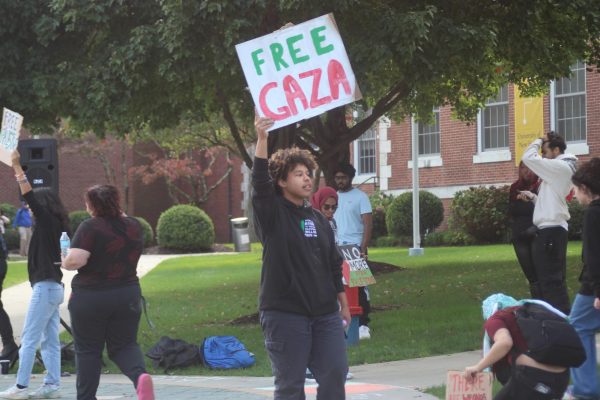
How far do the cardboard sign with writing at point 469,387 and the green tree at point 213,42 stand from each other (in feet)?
23.2

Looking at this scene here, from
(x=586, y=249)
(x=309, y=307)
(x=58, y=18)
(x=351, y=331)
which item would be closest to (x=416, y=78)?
(x=351, y=331)

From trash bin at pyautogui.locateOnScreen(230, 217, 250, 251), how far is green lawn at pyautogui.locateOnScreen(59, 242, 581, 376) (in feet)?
32.7

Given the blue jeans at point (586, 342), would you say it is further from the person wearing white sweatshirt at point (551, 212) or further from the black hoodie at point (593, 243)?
the person wearing white sweatshirt at point (551, 212)

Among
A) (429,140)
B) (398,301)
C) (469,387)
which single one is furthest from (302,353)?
(429,140)

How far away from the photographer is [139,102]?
1395cm

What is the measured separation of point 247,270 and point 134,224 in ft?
56.3

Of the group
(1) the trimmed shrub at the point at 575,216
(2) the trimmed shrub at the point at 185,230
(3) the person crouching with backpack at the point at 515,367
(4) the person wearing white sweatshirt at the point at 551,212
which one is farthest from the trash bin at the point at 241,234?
(3) the person crouching with backpack at the point at 515,367

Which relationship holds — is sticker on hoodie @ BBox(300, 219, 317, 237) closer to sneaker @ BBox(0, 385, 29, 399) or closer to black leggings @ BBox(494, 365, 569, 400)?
black leggings @ BBox(494, 365, 569, 400)

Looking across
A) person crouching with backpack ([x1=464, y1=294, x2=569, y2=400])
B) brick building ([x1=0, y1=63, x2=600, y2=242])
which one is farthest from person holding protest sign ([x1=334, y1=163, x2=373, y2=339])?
brick building ([x1=0, y1=63, x2=600, y2=242])

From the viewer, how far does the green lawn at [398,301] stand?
11.7m

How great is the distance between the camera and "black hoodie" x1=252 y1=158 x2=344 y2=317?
6238mm

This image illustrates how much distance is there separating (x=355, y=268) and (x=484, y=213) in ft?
55.8

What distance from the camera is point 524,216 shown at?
11.5 m

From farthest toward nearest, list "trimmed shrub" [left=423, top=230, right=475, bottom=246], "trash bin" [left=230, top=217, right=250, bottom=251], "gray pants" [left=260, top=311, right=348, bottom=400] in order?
"trash bin" [left=230, top=217, right=250, bottom=251], "trimmed shrub" [left=423, top=230, right=475, bottom=246], "gray pants" [left=260, top=311, right=348, bottom=400]
